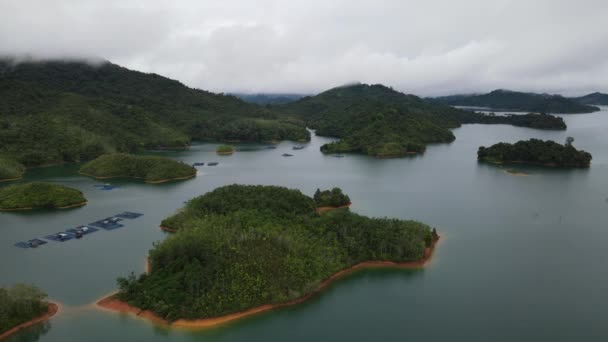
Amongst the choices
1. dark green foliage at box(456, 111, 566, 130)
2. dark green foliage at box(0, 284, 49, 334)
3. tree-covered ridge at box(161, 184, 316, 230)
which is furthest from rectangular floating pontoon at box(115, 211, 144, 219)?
dark green foliage at box(456, 111, 566, 130)

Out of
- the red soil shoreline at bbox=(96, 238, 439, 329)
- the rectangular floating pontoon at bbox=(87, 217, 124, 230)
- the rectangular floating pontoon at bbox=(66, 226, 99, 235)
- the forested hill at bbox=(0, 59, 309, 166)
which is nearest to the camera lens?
the red soil shoreline at bbox=(96, 238, 439, 329)

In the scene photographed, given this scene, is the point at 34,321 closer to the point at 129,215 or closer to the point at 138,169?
the point at 129,215

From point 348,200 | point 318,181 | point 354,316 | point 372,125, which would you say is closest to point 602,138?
point 372,125

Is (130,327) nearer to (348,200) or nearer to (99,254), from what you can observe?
(99,254)

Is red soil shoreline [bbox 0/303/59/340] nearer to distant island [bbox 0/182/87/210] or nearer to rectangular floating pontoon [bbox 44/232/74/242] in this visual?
rectangular floating pontoon [bbox 44/232/74/242]

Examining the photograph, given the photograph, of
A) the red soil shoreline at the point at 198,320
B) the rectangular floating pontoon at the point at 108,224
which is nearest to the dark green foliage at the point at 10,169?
the rectangular floating pontoon at the point at 108,224

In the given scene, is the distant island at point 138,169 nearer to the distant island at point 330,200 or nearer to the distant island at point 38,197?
the distant island at point 38,197
